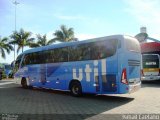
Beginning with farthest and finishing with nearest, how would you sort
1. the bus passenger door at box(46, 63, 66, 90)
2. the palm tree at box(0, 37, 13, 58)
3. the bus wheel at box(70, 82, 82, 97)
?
1. the palm tree at box(0, 37, 13, 58)
2. the bus passenger door at box(46, 63, 66, 90)
3. the bus wheel at box(70, 82, 82, 97)

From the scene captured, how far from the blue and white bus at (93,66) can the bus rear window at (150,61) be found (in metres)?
9.88

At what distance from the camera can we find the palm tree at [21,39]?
181 feet

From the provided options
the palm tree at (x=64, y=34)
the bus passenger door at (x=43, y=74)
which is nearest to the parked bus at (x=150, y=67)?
the bus passenger door at (x=43, y=74)

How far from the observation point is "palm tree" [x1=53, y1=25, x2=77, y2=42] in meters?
56.1

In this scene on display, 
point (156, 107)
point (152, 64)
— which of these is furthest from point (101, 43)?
point (152, 64)

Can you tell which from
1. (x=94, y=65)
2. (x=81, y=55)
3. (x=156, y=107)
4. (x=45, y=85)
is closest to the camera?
(x=156, y=107)

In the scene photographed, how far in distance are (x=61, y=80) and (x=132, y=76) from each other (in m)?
5.16

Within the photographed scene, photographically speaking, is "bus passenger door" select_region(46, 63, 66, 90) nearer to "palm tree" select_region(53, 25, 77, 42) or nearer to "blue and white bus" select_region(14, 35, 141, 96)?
"blue and white bus" select_region(14, 35, 141, 96)

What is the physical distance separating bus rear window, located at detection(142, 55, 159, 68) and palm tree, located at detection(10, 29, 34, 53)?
34.9 metres

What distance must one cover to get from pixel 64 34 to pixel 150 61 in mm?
33545

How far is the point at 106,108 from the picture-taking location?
38.0 ft

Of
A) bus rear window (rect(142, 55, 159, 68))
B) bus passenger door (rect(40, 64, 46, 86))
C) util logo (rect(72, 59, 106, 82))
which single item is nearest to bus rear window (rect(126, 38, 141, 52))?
util logo (rect(72, 59, 106, 82))

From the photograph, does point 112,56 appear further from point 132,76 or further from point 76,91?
point 76,91

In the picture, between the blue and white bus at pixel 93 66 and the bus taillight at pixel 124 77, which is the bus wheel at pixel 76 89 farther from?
the bus taillight at pixel 124 77
